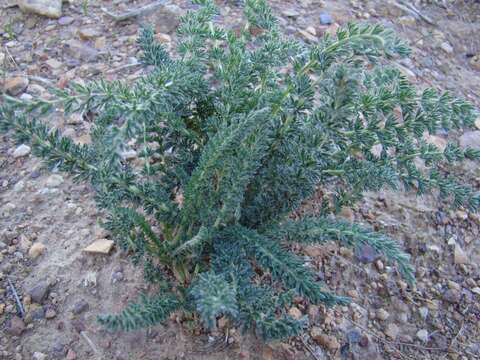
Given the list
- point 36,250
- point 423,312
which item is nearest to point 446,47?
point 423,312

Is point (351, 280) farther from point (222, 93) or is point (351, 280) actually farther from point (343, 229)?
point (222, 93)

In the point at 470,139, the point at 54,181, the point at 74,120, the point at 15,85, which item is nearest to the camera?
the point at 54,181

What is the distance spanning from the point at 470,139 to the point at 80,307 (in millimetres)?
2389

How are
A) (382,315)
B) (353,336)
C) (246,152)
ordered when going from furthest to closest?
(382,315) < (353,336) < (246,152)

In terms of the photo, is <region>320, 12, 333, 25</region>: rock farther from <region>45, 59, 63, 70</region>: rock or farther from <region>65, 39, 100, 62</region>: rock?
<region>45, 59, 63, 70</region>: rock

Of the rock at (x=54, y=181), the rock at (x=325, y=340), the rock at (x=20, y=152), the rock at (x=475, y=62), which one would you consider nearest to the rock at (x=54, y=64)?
the rock at (x=20, y=152)

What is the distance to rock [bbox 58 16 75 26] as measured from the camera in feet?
11.2

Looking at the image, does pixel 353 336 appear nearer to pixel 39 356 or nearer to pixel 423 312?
pixel 423 312

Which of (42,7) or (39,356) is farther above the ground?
(42,7)

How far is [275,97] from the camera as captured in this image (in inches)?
67.4

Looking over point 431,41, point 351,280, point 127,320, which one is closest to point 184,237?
point 127,320

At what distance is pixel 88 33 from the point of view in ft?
10.9

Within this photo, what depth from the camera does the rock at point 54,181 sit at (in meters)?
2.42

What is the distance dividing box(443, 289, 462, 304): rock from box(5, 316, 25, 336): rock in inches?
70.2
